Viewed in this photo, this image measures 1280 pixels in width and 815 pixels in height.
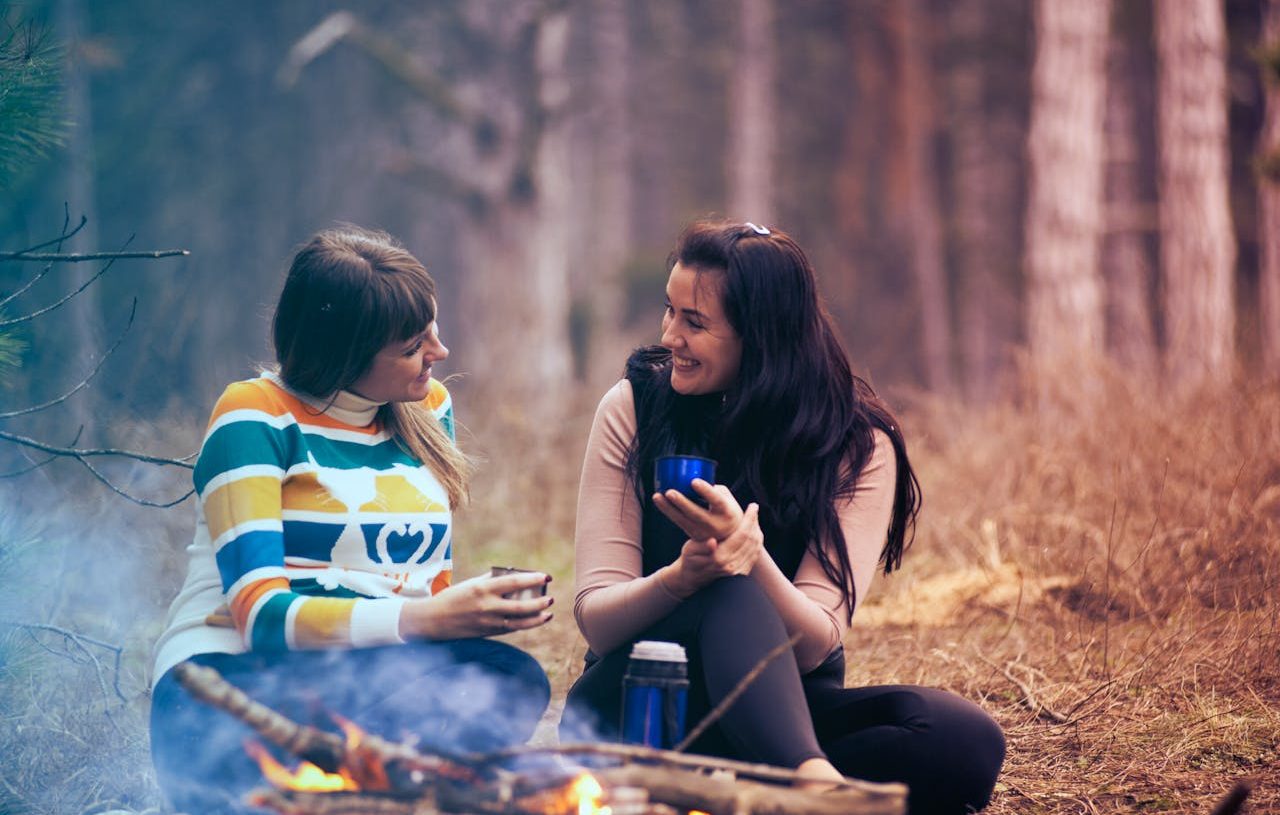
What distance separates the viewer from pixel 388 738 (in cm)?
265

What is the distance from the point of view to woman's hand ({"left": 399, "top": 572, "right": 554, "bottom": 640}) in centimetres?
243

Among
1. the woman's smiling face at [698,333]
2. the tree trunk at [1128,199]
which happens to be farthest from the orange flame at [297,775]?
the tree trunk at [1128,199]

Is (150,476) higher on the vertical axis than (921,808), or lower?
higher

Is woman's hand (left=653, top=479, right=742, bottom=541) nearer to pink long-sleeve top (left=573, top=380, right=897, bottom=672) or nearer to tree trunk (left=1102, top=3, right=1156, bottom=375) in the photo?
pink long-sleeve top (left=573, top=380, right=897, bottom=672)

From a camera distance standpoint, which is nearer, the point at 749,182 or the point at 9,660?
the point at 9,660

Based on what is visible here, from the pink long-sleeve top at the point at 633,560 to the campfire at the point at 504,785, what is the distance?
24.1 inches

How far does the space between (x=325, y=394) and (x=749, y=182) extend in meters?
15.9

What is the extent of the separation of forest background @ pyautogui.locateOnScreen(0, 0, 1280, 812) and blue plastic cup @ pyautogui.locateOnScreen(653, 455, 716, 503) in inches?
50.7

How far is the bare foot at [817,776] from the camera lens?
2179 millimetres

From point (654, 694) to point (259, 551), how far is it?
0.82 m

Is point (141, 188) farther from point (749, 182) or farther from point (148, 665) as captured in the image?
point (148, 665)

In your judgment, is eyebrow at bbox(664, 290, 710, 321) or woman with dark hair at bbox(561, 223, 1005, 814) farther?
eyebrow at bbox(664, 290, 710, 321)

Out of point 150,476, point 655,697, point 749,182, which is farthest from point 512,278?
point 749,182

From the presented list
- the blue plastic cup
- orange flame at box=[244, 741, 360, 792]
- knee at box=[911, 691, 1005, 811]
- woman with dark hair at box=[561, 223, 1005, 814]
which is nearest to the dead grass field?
knee at box=[911, 691, 1005, 811]
